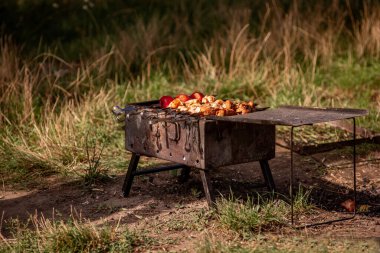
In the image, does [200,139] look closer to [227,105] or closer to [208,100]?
[227,105]

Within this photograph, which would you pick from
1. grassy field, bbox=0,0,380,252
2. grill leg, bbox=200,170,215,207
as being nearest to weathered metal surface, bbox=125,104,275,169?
grill leg, bbox=200,170,215,207

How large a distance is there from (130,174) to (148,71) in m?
3.48

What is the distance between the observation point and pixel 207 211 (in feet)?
19.6

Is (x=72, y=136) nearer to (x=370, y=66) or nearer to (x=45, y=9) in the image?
(x=370, y=66)

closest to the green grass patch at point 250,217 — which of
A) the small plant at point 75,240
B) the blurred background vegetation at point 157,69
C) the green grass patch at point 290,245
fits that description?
the green grass patch at point 290,245

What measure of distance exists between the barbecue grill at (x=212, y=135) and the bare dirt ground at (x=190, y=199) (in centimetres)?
42

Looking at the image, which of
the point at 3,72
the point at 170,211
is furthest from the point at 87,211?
the point at 3,72

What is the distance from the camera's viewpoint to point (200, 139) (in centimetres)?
570

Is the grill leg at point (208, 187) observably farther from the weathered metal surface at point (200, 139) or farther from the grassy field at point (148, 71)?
the grassy field at point (148, 71)

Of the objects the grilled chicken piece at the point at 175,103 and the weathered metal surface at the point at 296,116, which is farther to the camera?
the grilled chicken piece at the point at 175,103

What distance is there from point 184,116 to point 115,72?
4.78 m

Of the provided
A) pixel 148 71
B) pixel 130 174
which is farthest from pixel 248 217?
pixel 148 71

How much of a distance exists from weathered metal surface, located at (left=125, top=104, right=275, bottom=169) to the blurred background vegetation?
136 cm

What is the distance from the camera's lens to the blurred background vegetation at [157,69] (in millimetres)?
8227
